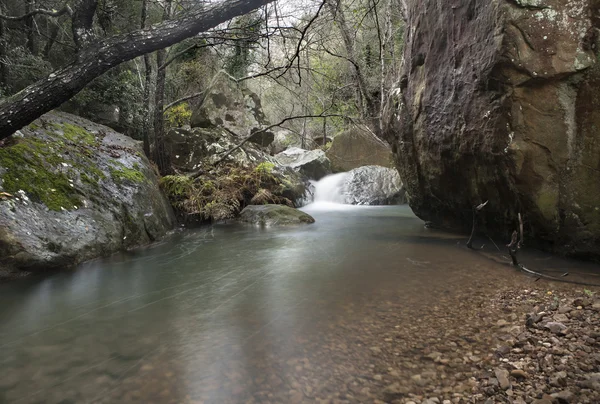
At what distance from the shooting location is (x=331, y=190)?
42.6 ft

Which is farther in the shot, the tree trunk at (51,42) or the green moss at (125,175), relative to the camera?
the tree trunk at (51,42)

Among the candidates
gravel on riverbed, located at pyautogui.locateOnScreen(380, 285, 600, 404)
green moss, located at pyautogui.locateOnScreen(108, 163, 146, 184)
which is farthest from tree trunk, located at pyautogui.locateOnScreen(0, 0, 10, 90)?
gravel on riverbed, located at pyautogui.locateOnScreen(380, 285, 600, 404)

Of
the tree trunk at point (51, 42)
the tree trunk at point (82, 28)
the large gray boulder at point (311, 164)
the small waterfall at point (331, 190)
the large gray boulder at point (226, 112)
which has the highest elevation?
the tree trunk at point (51, 42)

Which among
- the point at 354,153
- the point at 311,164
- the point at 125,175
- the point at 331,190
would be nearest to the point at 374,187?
the point at 331,190

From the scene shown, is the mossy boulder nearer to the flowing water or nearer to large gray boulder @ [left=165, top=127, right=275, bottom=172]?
large gray boulder @ [left=165, top=127, right=275, bottom=172]

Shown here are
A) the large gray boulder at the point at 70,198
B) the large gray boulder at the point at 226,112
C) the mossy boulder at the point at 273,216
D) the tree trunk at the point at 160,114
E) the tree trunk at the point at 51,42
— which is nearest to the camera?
the large gray boulder at the point at 70,198

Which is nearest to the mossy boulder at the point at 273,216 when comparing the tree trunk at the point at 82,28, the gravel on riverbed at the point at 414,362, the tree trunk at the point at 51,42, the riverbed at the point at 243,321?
the riverbed at the point at 243,321

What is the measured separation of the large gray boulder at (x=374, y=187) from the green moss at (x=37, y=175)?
28.7 feet

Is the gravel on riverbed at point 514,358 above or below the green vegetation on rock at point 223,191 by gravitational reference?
below

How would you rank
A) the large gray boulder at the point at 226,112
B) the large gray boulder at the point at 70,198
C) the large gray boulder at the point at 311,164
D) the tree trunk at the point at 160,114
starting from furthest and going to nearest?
the large gray boulder at the point at 311,164
the large gray boulder at the point at 226,112
the tree trunk at the point at 160,114
the large gray boulder at the point at 70,198

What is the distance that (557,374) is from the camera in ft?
6.06

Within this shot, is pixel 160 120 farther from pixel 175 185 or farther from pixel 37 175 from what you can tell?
pixel 37 175

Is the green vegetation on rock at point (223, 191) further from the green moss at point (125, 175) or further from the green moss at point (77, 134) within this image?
the green moss at point (77, 134)

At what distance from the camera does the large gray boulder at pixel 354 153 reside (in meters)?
15.3
